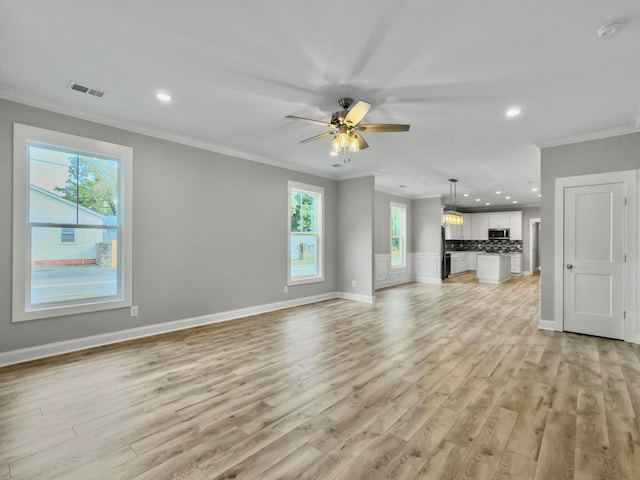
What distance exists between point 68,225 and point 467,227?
12.5 meters

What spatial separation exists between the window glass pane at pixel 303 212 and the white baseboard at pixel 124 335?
1486mm

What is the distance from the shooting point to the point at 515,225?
11352mm

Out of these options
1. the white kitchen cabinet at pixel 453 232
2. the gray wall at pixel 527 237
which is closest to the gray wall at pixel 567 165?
the white kitchen cabinet at pixel 453 232

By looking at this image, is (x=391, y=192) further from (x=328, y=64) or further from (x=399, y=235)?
(x=328, y=64)

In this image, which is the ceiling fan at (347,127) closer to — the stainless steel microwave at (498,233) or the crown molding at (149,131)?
the crown molding at (149,131)

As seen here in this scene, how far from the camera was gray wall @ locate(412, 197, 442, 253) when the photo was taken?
9250mm

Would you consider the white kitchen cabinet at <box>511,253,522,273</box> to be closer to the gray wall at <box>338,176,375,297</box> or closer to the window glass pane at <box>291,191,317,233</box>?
the gray wall at <box>338,176,375,297</box>

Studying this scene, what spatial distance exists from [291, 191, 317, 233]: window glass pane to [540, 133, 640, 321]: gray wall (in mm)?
3948

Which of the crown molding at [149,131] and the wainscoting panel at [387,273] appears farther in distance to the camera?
the wainscoting panel at [387,273]

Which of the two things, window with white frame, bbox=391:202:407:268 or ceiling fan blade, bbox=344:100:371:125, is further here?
window with white frame, bbox=391:202:407:268

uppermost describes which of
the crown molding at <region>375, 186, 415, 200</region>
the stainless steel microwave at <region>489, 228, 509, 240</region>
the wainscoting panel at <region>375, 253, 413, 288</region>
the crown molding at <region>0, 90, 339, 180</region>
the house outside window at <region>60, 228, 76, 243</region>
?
the crown molding at <region>0, 90, 339, 180</region>

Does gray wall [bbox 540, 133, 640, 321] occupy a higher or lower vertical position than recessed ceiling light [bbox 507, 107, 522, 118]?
lower

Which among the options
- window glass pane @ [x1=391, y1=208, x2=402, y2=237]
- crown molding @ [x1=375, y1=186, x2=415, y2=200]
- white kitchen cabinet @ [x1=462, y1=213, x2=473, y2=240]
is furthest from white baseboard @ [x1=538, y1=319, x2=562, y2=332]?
white kitchen cabinet @ [x1=462, y1=213, x2=473, y2=240]

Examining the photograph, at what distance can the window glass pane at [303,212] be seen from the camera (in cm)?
607
